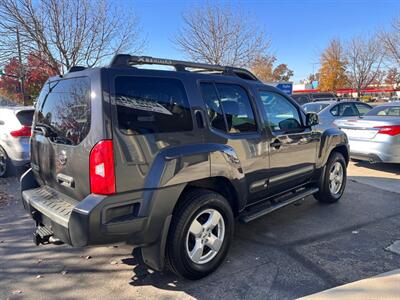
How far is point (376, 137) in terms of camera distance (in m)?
6.81

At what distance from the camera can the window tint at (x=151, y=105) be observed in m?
2.54

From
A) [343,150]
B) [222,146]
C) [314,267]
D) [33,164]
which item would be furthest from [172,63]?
[343,150]

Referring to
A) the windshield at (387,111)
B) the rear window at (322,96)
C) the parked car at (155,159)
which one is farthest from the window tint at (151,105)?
the rear window at (322,96)

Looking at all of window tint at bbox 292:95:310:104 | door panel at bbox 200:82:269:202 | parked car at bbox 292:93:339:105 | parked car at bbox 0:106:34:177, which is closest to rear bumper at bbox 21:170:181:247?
door panel at bbox 200:82:269:202

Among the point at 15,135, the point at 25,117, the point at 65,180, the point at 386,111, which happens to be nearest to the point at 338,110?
the point at 386,111

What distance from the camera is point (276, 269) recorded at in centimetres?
318

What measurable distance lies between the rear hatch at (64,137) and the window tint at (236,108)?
1398 mm

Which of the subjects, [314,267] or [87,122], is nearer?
[87,122]

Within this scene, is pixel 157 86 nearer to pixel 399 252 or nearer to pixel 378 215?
pixel 399 252

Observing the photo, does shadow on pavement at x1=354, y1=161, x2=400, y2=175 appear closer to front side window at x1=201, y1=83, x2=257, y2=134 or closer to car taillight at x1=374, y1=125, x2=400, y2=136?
car taillight at x1=374, y1=125, x2=400, y2=136

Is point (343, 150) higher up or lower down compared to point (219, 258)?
higher up

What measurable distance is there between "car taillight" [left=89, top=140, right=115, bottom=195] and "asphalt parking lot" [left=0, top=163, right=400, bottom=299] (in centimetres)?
57

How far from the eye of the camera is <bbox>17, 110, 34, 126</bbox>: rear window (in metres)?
6.29

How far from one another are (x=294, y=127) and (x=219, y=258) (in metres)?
2.05
